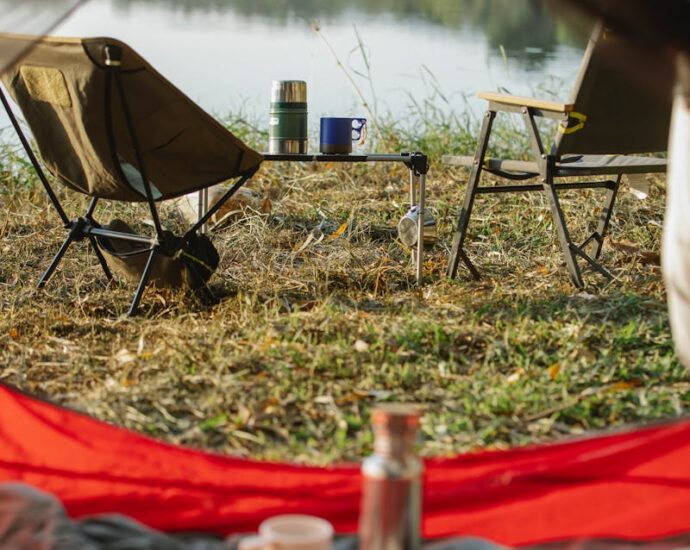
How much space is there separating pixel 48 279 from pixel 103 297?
0.81ft

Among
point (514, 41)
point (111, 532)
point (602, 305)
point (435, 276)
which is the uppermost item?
point (514, 41)

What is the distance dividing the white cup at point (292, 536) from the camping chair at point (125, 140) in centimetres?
218

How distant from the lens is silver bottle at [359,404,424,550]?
163 cm

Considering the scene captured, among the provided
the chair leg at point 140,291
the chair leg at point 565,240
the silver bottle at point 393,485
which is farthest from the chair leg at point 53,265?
the silver bottle at point 393,485

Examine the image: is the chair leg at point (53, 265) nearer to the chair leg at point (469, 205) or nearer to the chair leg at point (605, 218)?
the chair leg at point (469, 205)

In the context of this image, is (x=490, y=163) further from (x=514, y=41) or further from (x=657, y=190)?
(x=514, y=41)

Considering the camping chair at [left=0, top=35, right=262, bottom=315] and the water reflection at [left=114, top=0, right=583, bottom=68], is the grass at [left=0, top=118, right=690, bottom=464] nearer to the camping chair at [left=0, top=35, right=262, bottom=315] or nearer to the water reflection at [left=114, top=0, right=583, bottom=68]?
the camping chair at [left=0, top=35, right=262, bottom=315]

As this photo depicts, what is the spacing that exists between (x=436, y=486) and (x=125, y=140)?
6.94ft

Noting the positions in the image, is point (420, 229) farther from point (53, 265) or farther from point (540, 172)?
point (53, 265)

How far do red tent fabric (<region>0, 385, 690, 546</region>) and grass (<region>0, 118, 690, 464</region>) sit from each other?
294 mm

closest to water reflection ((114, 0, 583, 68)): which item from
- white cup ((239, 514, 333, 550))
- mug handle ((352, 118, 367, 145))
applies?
mug handle ((352, 118, 367, 145))

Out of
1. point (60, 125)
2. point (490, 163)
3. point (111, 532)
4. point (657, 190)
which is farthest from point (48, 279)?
point (657, 190)

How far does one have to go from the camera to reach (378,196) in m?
6.00

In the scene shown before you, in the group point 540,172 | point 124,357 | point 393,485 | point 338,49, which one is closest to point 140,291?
point 124,357
